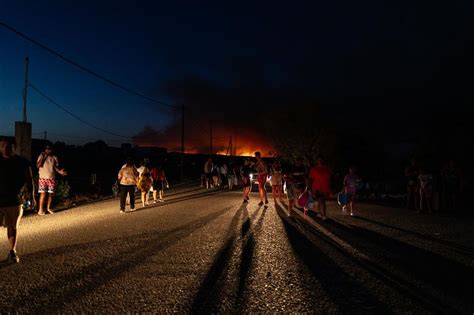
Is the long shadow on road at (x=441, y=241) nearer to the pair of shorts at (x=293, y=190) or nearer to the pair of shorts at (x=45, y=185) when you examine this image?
the pair of shorts at (x=293, y=190)

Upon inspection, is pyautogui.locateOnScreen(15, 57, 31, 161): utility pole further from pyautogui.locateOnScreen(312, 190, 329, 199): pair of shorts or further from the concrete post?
pyautogui.locateOnScreen(312, 190, 329, 199): pair of shorts

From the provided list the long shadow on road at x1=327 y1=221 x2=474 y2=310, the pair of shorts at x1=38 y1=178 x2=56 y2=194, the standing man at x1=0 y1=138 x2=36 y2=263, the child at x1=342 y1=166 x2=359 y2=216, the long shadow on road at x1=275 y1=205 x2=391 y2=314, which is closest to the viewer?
the long shadow on road at x1=275 y1=205 x2=391 y2=314

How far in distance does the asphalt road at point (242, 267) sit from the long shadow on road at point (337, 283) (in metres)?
0.01

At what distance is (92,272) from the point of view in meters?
5.07

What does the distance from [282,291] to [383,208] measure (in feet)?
30.5

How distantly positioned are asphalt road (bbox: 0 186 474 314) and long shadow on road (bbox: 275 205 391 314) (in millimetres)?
13

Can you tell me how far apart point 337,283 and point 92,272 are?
11.3 ft

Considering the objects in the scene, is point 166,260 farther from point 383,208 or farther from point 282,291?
point 383,208

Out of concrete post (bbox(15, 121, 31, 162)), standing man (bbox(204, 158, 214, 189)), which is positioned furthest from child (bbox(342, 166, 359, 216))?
standing man (bbox(204, 158, 214, 189))

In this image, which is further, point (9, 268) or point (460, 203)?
point (460, 203)

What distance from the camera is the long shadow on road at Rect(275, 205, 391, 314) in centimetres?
382

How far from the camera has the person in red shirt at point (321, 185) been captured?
973cm

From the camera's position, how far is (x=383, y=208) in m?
12.4

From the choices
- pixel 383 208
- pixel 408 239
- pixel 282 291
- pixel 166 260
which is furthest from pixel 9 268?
pixel 383 208
